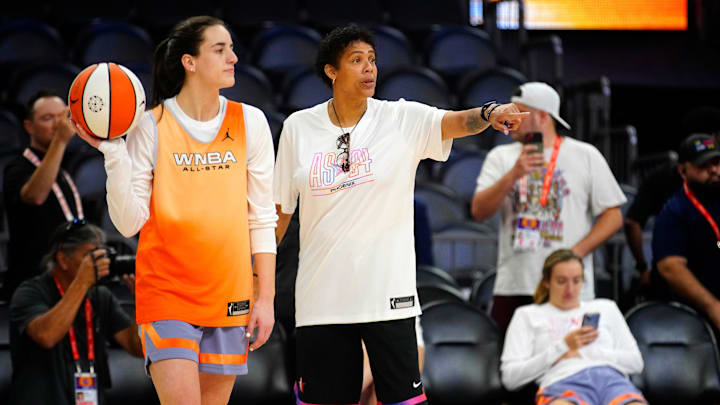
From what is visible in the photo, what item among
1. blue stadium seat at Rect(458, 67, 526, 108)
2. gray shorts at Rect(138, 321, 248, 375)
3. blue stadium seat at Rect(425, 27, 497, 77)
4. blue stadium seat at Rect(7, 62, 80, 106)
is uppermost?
blue stadium seat at Rect(425, 27, 497, 77)

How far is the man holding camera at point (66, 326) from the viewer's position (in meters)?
4.43

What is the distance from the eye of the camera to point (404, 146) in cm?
342

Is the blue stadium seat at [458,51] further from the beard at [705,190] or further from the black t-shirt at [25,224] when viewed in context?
the black t-shirt at [25,224]

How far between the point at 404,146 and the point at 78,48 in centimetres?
680

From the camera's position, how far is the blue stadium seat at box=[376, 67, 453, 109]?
8859 millimetres

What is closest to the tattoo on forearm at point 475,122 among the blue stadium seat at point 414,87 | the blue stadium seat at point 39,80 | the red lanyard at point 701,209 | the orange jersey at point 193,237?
the orange jersey at point 193,237

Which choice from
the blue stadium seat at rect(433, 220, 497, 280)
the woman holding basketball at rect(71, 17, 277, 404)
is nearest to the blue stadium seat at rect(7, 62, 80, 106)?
the blue stadium seat at rect(433, 220, 497, 280)

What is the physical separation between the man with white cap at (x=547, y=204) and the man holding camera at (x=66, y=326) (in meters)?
2.10

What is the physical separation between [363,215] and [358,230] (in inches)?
2.2

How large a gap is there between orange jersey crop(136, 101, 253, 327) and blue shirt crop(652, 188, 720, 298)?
3245 mm

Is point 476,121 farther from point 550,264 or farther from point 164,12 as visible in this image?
point 164,12

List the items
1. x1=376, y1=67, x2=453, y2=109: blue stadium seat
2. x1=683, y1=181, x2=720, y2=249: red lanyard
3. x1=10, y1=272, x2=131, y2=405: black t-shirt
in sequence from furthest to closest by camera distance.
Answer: x1=376, y1=67, x2=453, y2=109: blue stadium seat
x1=683, y1=181, x2=720, y2=249: red lanyard
x1=10, y1=272, x2=131, y2=405: black t-shirt

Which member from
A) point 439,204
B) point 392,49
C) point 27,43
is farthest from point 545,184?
point 27,43

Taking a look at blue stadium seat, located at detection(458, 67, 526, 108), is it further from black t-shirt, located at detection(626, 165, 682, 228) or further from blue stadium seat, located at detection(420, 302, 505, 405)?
blue stadium seat, located at detection(420, 302, 505, 405)
